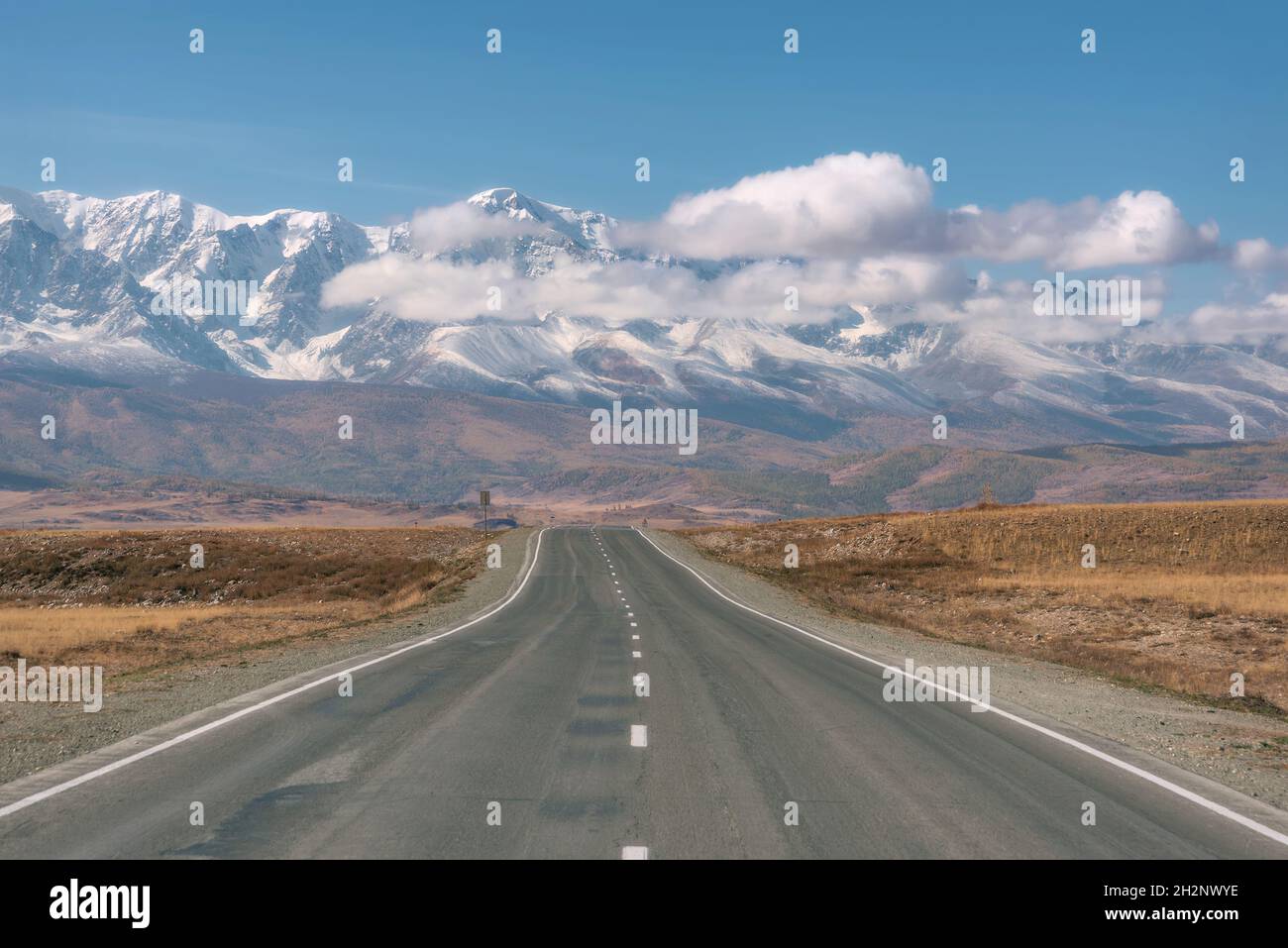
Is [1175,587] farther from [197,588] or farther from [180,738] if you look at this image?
[197,588]

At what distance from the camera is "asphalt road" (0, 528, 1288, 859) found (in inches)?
334

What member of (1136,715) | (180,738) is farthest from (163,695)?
(1136,715)

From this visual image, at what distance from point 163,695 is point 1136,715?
14.7 meters

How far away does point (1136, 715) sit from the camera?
16391mm

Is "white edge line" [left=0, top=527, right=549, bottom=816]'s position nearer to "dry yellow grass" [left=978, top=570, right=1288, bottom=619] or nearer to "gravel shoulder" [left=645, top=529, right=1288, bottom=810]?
"gravel shoulder" [left=645, top=529, right=1288, bottom=810]

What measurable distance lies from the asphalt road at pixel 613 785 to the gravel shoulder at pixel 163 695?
1293mm

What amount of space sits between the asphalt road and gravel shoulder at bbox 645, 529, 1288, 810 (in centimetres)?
132

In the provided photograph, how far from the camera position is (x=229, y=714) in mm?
14141

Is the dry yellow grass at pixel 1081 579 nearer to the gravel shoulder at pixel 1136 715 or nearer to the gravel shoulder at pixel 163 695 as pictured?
the gravel shoulder at pixel 1136 715

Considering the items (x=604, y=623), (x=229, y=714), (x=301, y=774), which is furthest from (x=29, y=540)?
(x=301, y=774)

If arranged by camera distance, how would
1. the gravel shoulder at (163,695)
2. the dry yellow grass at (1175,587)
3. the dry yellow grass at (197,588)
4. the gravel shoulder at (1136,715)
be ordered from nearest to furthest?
the gravel shoulder at (1136,715) < the gravel shoulder at (163,695) < the dry yellow grass at (197,588) < the dry yellow grass at (1175,587)

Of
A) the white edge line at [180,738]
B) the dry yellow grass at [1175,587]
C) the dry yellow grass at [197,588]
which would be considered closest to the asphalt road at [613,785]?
the white edge line at [180,738]

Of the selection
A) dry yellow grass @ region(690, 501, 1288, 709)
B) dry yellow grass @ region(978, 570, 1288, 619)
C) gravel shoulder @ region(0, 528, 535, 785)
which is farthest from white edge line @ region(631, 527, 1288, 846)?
dry yellow grass @ region(978, 570, 1288, 619)

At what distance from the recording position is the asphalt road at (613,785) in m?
8.49
